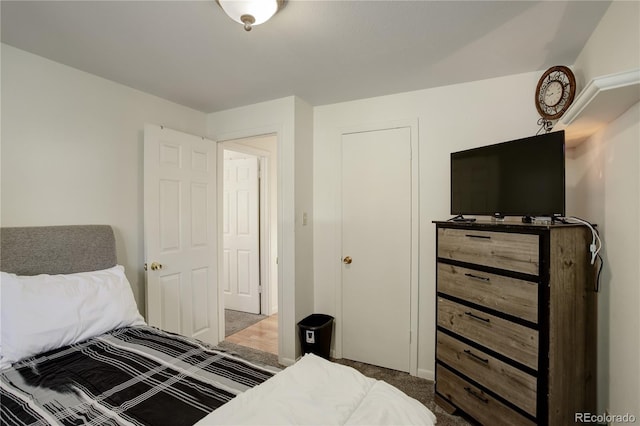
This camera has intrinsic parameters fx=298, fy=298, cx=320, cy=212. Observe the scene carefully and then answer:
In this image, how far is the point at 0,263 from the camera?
168 cm

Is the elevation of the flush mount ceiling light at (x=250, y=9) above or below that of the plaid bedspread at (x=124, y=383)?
above

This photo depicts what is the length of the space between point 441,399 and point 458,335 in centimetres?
53

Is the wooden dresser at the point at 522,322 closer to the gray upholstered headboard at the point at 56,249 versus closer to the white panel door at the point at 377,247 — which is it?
the white panel door at the point at 377,247

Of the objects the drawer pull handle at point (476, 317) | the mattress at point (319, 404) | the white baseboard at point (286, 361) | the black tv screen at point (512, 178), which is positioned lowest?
the white baseboard at point (286, 361)

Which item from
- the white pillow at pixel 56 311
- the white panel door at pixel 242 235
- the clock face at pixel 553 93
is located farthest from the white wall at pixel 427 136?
the white pillow at pixel 56 311

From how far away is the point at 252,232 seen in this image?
4055 mm

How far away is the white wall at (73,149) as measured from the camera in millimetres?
1858

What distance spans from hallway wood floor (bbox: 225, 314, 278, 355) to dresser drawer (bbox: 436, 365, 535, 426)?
159 centimetres

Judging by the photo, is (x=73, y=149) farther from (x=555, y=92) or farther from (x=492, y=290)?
(x=555, y=92)

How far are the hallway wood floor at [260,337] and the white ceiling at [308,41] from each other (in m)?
2.51

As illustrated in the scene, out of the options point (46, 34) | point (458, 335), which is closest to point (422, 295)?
point (458, 335)

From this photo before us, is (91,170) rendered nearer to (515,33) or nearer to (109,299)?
(109,299)

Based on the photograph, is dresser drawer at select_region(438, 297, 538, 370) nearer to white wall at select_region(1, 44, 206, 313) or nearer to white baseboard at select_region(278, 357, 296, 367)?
white baseboard at select_region(278, 357, 296, 367)

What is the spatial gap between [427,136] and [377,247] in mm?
1052
